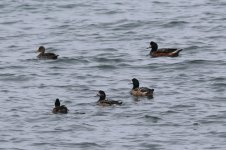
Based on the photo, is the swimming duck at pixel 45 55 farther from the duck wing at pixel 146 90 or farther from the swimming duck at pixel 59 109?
the swimming duck at pixel 59 109

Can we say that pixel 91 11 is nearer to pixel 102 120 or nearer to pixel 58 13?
pixel 58 13

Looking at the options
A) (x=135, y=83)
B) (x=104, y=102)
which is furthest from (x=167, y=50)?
(x=104, y=102)

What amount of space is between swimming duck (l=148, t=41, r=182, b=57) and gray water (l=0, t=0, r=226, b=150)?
8.9 inches

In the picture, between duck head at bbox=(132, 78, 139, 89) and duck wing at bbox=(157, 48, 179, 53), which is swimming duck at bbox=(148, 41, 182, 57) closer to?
duck wing at bbox=(157, 48, 179, 53)

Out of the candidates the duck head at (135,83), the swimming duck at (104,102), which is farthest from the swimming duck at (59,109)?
the duck head at (135,83)

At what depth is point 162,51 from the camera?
3788cm

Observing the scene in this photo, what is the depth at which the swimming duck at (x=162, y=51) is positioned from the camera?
123 ft

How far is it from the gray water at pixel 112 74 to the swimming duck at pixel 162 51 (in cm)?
23

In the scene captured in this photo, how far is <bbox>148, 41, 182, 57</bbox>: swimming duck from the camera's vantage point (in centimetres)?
3759

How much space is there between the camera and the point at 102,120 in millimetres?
27719

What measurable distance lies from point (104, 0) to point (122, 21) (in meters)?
7.55

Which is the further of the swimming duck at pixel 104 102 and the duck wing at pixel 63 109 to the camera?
the swimming duck at pixel 104 102

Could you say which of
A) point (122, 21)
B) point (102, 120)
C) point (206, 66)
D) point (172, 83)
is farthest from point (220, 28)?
point (102, 120)

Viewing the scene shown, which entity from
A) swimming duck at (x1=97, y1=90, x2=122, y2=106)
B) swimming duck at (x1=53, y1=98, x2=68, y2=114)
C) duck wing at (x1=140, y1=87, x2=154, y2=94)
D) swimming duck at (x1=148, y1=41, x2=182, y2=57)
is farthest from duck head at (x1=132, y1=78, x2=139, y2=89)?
swimming duck at (x1=148, y1=41, x2=182, y2=57)
